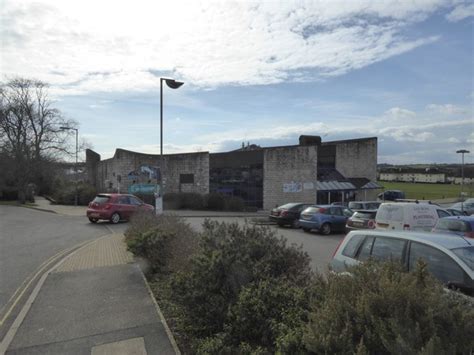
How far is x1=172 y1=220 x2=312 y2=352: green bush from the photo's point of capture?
3.97m

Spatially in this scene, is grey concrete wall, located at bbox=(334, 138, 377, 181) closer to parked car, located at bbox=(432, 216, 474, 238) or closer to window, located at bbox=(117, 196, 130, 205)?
window, located at bbox=(117, 196, 130, 205)

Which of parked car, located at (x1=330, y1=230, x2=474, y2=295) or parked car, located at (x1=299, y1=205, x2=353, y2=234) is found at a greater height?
parked car, located at (x1=330, y1=230, x2=474, y2=295)

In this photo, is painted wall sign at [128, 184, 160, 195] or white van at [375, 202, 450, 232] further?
painted wall sign at [128, 184, 160, 195]

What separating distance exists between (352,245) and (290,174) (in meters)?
30.8

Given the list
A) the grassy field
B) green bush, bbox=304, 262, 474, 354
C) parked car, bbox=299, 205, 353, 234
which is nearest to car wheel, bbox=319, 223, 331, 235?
parked car, bbox=299, 205, 353, 234

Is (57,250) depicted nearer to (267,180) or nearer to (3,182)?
(267,180)

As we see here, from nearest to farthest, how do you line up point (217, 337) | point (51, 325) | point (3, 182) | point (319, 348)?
1. point (319, 348)
2. point (217, 337)
3. point (51, 325)
4. point (3, 182)

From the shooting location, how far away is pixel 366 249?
6340mm

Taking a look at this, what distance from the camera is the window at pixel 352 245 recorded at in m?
6.57

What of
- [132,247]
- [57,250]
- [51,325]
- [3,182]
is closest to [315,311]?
[51,325]

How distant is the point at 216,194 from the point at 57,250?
Result: 77.3 feet

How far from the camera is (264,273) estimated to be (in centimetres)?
468

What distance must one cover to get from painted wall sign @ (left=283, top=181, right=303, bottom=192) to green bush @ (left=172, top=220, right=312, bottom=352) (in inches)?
1260

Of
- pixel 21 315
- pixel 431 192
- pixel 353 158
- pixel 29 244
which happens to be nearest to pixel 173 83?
pixel 29 244
